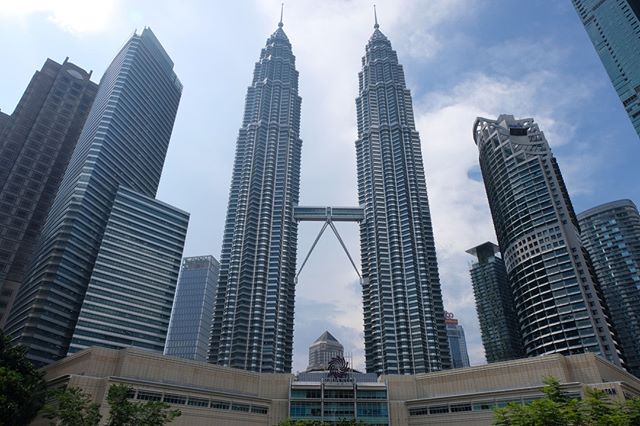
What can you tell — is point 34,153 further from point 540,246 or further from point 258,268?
point 540,246

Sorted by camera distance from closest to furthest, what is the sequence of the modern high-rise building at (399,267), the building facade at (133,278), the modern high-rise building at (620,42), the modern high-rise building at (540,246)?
the modern high-rise building at (540,246) < the building facade at (133,278) < the modern high-rise building at (620,42) < the modern high-rise building at (399,267)

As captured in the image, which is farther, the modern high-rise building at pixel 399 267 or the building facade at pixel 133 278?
the modern high-rise building at pixel 399 267

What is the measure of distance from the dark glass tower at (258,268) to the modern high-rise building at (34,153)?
67907 mm

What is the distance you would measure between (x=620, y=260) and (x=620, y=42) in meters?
88.9

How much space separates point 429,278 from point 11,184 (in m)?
155

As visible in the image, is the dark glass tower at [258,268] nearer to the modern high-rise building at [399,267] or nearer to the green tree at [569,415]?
the modern high-rise building at [399,267]

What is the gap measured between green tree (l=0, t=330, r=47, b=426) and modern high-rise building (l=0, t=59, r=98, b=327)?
9243 cm

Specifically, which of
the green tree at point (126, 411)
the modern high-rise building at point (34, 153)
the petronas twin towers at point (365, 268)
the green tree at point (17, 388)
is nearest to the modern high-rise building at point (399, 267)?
the petronas twin towers at point (365, 268)

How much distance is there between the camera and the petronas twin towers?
6058 inches

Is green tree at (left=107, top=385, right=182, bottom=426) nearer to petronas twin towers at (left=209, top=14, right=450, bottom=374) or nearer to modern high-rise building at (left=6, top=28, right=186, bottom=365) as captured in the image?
modern high-rise building at (left=6, top=28, right=186, bottom=365)

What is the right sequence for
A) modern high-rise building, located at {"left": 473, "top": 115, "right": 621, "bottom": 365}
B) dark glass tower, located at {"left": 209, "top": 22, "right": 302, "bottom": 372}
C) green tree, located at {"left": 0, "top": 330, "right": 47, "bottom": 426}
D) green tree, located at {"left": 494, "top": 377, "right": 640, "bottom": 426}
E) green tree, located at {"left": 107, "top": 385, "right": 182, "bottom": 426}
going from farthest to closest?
dark glass tower, located at {"left": 209, "top": 22, "right": 302, "bottom": 372}
modern high-rise building, located at {"left": 473, "top": 115, "right": 621, "bottom": 365}
green tree, located at {"left": 0, "top": 330, "right": 47, "bottom": 426}
green tree, located at {"left": 107, "top": 385, "right": 182, "bottom": 426}
green tree, located at {"left": 494, "top": 377, "right": 640, "bottom": 426}

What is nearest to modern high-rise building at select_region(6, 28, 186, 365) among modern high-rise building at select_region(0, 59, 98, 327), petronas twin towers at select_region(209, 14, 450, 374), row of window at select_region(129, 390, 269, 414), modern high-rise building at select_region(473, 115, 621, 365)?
modern high-rise building at select_region(0, 59, 98, 327)

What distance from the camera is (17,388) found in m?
52.1

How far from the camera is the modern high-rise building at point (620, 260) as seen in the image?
170 m
